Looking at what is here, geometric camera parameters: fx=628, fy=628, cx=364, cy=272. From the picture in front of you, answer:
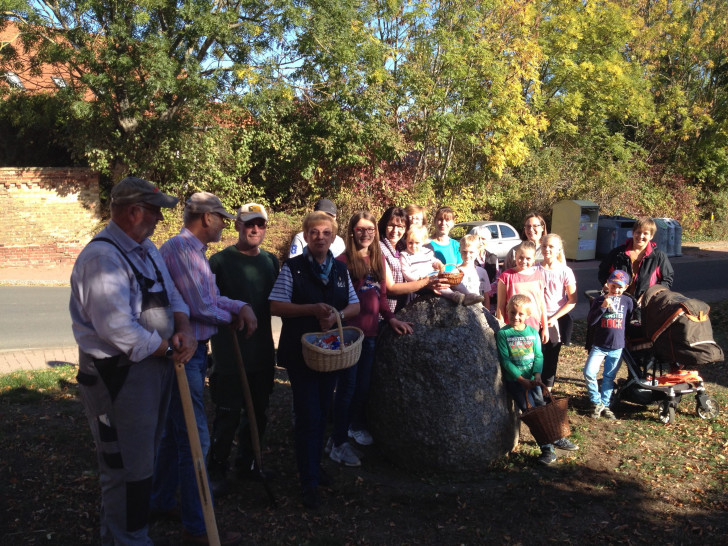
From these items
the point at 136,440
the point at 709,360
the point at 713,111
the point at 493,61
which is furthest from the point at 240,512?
the point at 713,111

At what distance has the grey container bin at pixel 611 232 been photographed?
19938 millimetres

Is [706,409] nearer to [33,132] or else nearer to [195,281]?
[195,281]

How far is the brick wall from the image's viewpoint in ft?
58.8

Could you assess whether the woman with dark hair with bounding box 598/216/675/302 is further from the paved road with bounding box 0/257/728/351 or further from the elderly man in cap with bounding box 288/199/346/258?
the paved road with bounding box 0/257/728/351

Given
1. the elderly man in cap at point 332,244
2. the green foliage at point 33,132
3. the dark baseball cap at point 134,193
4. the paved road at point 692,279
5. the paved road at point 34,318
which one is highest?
the green foliage at point 33,132

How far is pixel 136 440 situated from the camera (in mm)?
3078

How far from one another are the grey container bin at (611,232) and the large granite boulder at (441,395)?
54.4 feet

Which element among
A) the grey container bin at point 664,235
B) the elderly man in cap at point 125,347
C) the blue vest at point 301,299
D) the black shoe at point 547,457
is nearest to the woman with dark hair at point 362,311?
the blue vest at point 301,299

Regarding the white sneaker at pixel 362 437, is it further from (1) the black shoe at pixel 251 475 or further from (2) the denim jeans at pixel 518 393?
(2) the denim jeans at pixel 518 393

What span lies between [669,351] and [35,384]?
6.32m

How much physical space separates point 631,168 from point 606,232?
25.3 ft

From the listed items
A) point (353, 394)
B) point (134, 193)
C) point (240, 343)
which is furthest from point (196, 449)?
point (353, 394)

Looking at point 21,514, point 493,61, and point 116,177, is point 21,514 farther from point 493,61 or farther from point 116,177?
point 493,61

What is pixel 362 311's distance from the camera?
481cm
